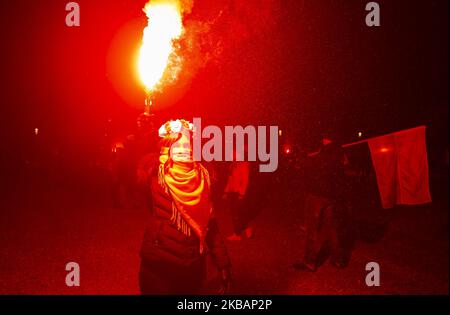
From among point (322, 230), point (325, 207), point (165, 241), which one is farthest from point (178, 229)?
point (322, 230)

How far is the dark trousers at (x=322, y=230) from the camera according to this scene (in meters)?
6.68

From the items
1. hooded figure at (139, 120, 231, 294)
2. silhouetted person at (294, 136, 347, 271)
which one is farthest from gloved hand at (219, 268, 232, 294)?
silhouetted person at (294, 136, 347, 271)

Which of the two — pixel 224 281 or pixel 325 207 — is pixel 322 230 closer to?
pixel 325 207

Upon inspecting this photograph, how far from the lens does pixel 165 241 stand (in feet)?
11.7

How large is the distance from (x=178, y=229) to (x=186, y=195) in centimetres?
26

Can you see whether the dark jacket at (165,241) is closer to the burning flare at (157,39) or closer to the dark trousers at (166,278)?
the dark trousers at (166,278)

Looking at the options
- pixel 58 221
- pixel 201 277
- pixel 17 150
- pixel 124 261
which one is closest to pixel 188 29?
pixel 124 261

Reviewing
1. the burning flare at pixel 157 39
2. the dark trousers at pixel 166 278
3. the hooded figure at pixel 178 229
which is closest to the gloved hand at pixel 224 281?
the hooded figure at pixel 178 229

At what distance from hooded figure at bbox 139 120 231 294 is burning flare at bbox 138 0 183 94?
0.88 meters

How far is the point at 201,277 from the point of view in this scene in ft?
12.3

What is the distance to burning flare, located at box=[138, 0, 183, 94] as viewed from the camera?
4.49 meters

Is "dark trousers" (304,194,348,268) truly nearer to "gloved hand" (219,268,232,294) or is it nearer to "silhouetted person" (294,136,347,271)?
"silhouetted person" (294,136,347,271)

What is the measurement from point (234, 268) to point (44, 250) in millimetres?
2962

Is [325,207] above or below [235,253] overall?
above
